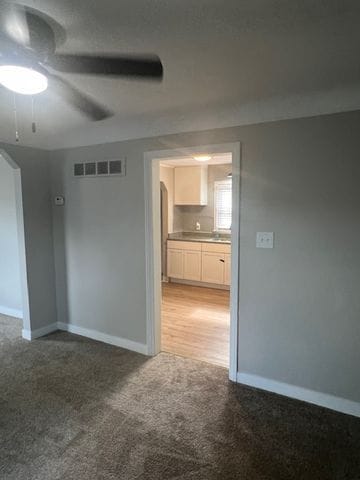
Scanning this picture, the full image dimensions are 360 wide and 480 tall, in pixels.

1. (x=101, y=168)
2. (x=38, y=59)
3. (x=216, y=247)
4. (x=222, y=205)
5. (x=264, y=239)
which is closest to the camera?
(x=38, y=59)

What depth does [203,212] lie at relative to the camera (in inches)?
253

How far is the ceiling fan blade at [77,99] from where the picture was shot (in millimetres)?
1523

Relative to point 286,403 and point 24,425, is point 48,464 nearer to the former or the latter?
point 24,425

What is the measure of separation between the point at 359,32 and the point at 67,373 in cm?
326

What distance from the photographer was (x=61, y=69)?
1.41m

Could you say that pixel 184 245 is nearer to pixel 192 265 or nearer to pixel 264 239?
pixel 192 265

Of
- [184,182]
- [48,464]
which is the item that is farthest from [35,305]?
[184,182]

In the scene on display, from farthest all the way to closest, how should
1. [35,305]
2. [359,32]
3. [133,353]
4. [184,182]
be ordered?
[184,182] → [35,305] → [133,353] → [359,32]

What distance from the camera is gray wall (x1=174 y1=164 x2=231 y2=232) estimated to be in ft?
20.0

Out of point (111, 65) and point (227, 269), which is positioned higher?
point (111, 65)

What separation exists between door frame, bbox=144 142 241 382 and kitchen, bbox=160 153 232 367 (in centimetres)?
136

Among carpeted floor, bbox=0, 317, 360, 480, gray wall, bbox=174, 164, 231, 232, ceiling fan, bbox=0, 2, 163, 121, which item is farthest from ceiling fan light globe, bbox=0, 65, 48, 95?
gray wall, bbox=174, 164, 231, 232

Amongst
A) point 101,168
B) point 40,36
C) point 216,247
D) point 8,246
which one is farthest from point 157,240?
point 216,247

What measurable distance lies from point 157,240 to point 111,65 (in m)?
1.99
